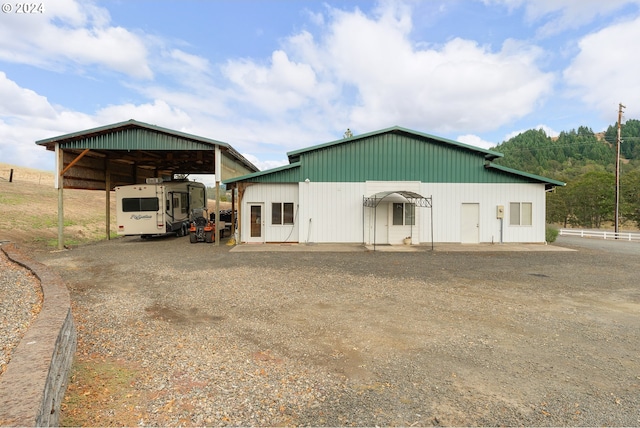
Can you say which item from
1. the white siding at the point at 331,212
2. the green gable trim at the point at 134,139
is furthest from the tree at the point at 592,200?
the green gable trim at the point at 134,139

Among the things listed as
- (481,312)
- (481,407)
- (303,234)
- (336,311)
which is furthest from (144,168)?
(481,407)

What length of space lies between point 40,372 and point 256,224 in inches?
563

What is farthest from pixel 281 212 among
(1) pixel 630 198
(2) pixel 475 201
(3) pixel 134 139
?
(1) pixel 630 198

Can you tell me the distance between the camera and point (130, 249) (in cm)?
1520

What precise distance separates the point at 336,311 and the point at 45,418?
452cm

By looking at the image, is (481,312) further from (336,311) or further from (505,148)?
(505,148)

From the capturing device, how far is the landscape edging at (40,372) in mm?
2582

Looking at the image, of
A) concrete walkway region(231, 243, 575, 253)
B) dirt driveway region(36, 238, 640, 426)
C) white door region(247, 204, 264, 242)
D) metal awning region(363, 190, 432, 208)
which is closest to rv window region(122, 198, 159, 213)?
white door region(247, 204, 264, 242)

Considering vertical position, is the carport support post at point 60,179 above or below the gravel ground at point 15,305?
above

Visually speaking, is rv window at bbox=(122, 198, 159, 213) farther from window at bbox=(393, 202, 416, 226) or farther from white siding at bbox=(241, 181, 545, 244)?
window at bbox=(393, 202, 416, 226)

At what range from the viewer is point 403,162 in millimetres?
17406

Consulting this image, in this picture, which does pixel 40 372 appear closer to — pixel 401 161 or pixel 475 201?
pixel 401 161

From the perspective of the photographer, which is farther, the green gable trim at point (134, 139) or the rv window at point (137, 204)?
the rv window at point (137, 204)

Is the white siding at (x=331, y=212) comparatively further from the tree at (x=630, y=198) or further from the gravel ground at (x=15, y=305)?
the tree at (x=630, y=198)
